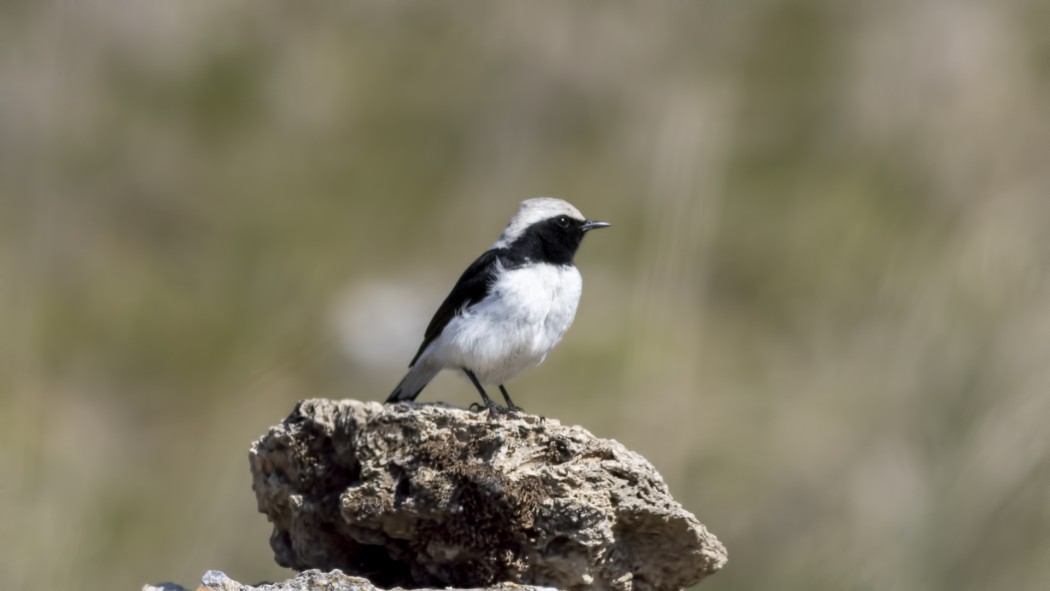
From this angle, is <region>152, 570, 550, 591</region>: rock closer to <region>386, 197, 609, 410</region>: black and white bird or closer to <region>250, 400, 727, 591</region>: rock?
<region>250, 400, 727, 591</region>: rock

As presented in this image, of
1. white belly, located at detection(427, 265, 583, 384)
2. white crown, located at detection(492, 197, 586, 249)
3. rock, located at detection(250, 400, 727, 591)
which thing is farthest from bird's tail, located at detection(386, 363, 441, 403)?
rock, located at detection(250, 400, 727, 591)

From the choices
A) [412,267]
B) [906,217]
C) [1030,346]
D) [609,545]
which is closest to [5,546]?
[609,545]

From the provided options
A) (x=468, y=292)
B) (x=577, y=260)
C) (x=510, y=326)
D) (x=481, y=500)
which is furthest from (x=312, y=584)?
(x=577, y=260)

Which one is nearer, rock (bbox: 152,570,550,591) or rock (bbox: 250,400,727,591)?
rock (bbox: 152,570,550,591)

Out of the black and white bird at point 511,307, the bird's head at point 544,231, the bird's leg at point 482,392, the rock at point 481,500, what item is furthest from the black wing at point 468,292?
the rock at point 481,500

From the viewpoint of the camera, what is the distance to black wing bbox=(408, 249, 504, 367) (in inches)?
360

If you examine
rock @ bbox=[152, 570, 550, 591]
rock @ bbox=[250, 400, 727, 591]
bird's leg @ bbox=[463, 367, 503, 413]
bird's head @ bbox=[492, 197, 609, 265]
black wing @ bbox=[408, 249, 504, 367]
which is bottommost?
rock @ bbox=[152, 570, 550, 591]

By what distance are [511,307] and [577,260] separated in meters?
9.04

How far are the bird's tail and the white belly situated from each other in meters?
0.17

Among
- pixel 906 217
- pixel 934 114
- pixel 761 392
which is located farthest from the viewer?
pixel 934 114

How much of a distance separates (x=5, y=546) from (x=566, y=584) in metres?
5.94

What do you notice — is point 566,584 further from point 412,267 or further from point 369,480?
point 412,267

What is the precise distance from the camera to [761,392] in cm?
1511

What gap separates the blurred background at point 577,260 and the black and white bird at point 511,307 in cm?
217
